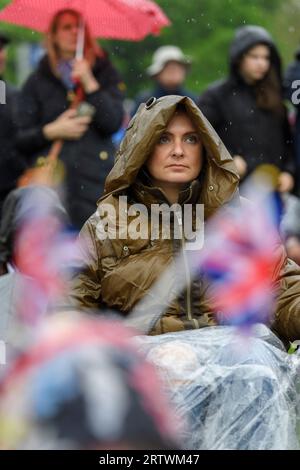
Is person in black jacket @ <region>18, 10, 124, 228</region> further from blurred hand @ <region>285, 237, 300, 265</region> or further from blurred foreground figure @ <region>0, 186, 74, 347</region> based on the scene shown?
blurred hand @ <region>285, 237, 300, 265</region>

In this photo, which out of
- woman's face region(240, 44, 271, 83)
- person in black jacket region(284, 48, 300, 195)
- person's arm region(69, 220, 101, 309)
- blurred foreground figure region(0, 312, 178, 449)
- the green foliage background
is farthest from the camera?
the green foliage background

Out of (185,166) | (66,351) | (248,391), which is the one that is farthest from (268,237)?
(66,351)

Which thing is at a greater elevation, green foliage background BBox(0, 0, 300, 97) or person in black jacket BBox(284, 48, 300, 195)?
green foliage background BBox(0, 0, 300, 97)

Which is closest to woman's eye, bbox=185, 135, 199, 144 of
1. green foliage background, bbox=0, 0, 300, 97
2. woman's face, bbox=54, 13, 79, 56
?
woman's face, bbox=54, 13, 79, 56

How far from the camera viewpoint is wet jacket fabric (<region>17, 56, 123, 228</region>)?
7.54 metres

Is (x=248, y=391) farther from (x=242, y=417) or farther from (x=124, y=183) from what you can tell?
(x=124, y=183)

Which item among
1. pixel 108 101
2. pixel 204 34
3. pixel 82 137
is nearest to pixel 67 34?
pixel 108 101

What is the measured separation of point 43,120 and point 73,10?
0.63 meters

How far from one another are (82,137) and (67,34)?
0.57 m

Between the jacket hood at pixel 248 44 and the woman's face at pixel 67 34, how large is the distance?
894 mm

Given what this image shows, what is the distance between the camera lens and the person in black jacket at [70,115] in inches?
297

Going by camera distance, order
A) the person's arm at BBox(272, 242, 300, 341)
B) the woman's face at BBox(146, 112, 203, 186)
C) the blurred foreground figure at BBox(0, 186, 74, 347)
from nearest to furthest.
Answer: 1. the person's arm at BBox(272, 242, 300, 341)
2. the woman's face at BBox(146, 112, 203, 186)
3. the blurred foreground figure at BBox(0, 186, 74, 347)

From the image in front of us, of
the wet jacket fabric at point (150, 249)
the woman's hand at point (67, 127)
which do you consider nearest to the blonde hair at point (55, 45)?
the woman's hand at point (67, 127)

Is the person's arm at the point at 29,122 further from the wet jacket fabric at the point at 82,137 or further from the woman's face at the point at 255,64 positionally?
the woman's face at the point at 255,64
